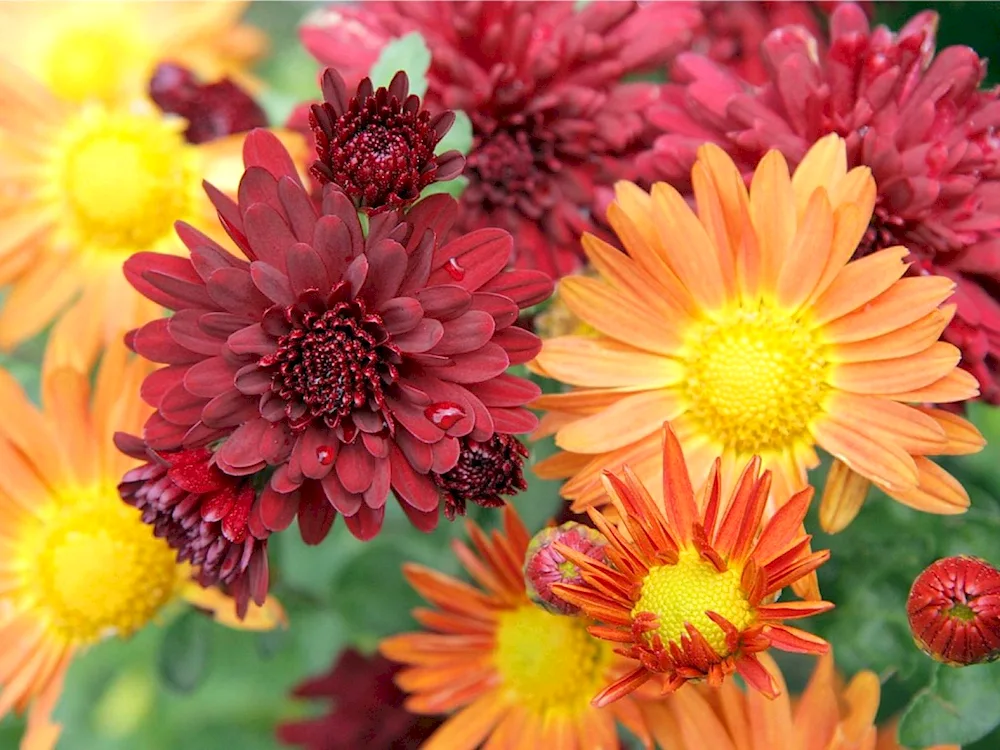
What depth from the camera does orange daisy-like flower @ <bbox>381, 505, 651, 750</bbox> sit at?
2.48ft

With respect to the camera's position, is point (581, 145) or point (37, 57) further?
point (37, 57)

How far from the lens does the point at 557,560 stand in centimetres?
61

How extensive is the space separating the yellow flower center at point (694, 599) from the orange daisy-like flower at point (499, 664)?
19cm

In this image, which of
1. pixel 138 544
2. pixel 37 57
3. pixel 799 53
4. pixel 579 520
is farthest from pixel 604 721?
pixel 37 57

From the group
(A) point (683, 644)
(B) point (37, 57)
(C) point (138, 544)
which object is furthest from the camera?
(B) point (37, 57)

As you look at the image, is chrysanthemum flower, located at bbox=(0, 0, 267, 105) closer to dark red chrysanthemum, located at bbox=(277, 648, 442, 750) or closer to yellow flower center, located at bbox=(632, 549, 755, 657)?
dark red chrysanthemum, located at bbox=(277, 648, 442, 750)

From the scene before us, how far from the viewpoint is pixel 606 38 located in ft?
2.46

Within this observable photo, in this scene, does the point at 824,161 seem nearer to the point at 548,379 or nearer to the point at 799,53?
the point at 799,53

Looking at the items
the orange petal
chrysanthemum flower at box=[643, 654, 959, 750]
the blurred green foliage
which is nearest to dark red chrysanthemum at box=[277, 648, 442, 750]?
the blurred green foliage

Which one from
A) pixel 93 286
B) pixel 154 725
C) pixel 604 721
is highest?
pixel 93 286

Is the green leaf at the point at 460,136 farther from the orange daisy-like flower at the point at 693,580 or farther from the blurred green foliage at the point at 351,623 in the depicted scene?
the orange daisy-like flower at the point at 693,580

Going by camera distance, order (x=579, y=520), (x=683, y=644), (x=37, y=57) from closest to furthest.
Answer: (x=683, y=644) < (x=579, y=520) < (x=37, y=57)

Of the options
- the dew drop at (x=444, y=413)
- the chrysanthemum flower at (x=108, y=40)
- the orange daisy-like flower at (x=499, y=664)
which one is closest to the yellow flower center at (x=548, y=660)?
the orange daisy-like flower at (x=499, y=664)

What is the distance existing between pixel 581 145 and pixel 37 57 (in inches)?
27.8
